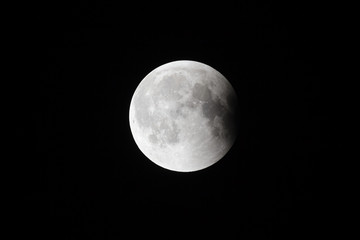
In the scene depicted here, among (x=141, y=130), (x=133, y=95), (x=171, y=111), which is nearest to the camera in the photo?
(x=171, y=111)

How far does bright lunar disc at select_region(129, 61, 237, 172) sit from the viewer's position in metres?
3.29

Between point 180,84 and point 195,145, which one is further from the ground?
point 180,84

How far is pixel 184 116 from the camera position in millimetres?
3266

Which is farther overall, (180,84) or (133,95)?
(133,95)

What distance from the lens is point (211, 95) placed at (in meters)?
3.40

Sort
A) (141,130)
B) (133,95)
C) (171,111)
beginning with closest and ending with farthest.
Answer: (171,111) < (141,130) < (133,95)

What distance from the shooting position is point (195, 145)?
Answer: 3.39 meters

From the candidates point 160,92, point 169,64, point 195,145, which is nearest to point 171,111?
point 160,92

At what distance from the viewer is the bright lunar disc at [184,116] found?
3.29m

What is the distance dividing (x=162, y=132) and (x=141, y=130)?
1.05 ft

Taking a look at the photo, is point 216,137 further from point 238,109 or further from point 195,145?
point 238,109

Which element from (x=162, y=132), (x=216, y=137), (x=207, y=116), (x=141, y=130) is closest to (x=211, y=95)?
(x=207, y=116)

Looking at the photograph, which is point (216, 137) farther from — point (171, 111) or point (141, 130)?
point (141, 130)

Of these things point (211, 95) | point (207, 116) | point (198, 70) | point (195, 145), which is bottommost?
point (195, 145)
